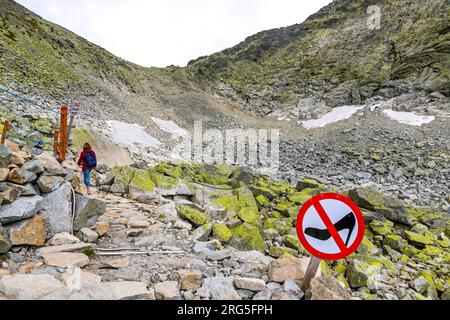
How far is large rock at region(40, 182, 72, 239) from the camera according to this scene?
17.4 feet

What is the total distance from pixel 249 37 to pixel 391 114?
47.6 meters

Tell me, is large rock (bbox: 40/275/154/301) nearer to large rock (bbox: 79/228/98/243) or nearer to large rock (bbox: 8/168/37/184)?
large rock (bbox: 79/228/98/243)

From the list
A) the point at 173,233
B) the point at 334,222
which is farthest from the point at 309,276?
the point at 173,233

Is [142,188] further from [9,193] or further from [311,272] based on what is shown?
[311,272]

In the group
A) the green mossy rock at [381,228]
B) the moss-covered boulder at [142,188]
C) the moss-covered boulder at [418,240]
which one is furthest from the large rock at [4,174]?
the moss-covered boulder at [418,240]

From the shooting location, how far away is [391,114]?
1247 inches

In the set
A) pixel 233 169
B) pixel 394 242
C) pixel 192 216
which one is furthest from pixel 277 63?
pixel 192 216

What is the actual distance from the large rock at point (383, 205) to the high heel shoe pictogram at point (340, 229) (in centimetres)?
985

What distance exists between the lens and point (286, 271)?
4.65 meters

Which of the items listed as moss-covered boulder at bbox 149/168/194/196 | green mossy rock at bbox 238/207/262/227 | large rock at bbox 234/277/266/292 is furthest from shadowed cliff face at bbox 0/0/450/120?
large rock at bbox 234/277/266/292

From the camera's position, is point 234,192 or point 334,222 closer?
point 334,222

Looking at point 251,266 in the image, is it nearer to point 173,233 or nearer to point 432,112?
point 173,233

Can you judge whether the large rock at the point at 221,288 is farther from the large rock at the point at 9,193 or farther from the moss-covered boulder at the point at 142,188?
the moss-covered boulder at the point at 142,188

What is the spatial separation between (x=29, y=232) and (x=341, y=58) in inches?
2211
